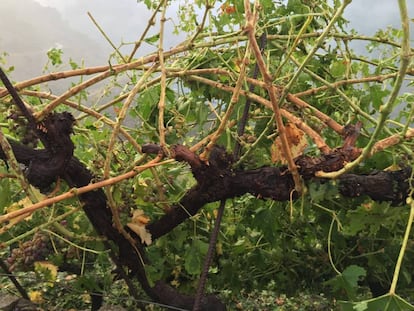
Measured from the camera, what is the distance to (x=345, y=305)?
1.11 metres

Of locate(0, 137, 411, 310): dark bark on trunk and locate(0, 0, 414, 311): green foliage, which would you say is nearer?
locate(0, 137, 411, 310): dark bark on trunk

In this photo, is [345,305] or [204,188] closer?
[345,305]

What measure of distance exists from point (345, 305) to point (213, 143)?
55 cm

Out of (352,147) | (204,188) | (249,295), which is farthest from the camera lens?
(249,295)

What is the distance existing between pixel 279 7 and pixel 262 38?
0.35 m

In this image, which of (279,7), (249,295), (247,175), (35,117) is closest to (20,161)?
(35,117)

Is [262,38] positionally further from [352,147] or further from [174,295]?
[174,295]

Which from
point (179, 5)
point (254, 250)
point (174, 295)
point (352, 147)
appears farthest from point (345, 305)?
point (179, 5)

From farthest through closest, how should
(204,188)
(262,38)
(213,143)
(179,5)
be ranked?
(179,5) < (262,38) < (204,188) < (213,143)

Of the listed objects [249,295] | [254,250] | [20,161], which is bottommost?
[249,295]

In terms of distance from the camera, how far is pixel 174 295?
190cm

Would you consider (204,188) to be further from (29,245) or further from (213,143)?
(29,245)

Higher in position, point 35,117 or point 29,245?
point 35,117

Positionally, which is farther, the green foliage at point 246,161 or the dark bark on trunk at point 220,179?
the green foliage at point 246,161
